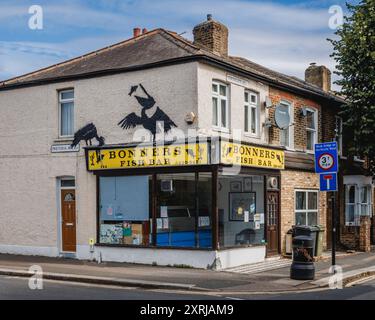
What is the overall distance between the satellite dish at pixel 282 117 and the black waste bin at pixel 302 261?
5561 millimetres

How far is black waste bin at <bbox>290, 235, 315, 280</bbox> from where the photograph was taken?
48.0ft

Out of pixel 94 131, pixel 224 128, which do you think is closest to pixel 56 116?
pixel 94 131

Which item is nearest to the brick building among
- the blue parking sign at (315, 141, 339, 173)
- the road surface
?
the blue parking sign at (315, 141, 339, 173)

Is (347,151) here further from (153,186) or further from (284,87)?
(153,186)

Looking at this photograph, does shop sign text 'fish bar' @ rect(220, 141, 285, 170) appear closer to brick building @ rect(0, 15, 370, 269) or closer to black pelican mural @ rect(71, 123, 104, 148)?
brick building @ rect(0, 15, 370, 269)

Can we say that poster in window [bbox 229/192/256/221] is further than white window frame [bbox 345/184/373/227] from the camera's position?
No

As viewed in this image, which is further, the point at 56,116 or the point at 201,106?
the point at 56,116

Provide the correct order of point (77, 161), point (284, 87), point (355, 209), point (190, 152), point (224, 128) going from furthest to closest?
point (355, 209)
point (284, 87)
point (77, 161)
point (224, 128)
point (190, 152)

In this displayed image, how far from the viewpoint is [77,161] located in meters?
19.2

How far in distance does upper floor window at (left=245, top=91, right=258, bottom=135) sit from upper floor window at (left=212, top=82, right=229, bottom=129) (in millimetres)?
1130

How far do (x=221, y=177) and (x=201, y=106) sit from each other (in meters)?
2.23

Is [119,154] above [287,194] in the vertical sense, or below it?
above

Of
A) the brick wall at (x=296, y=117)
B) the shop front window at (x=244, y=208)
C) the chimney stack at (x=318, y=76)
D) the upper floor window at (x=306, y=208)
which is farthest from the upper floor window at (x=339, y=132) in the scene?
the shop front window at (x=244, y=208)
